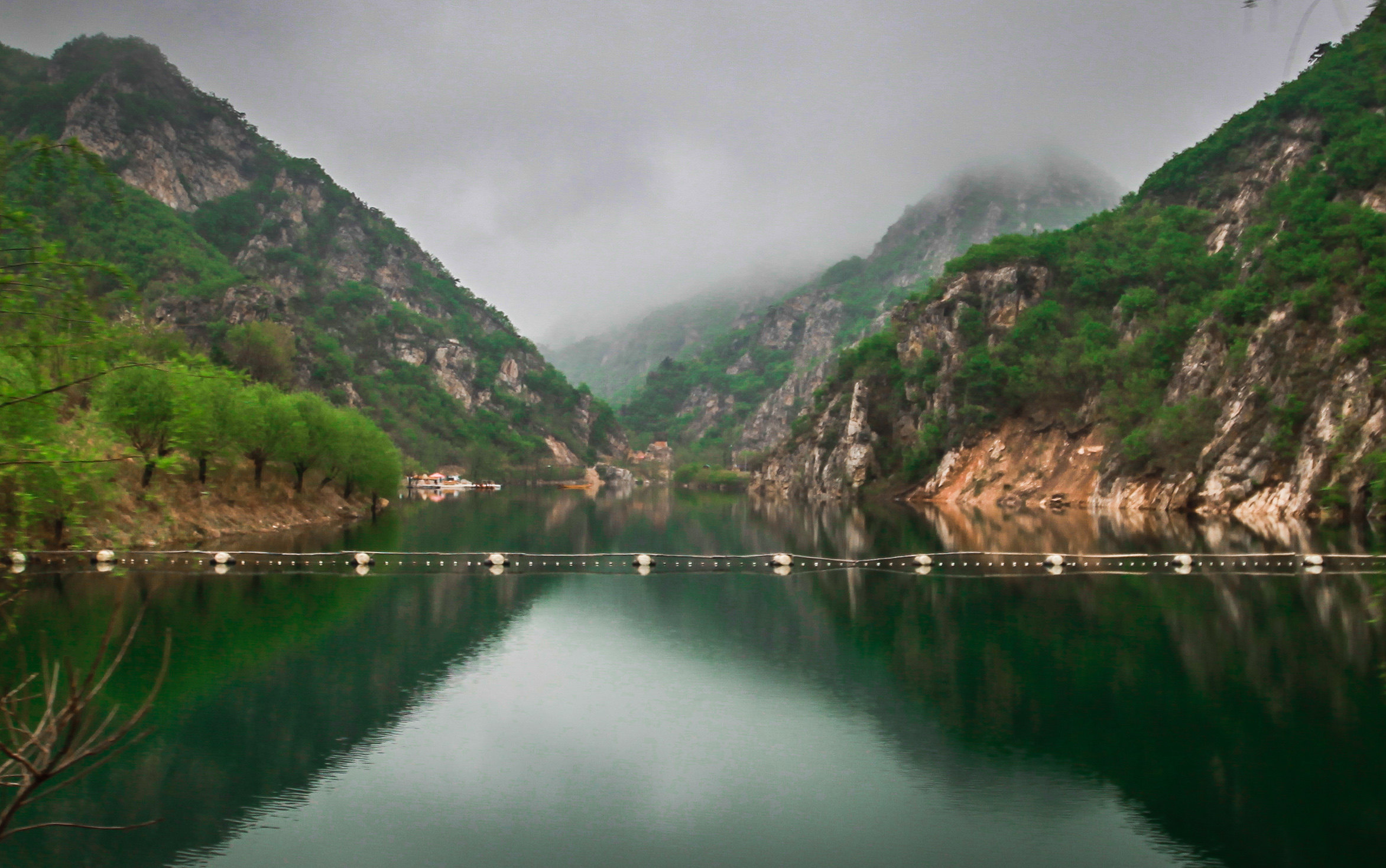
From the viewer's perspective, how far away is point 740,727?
758 inches

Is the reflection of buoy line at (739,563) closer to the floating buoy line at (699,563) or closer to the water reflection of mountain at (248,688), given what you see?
the floating buoy line at (699,563)

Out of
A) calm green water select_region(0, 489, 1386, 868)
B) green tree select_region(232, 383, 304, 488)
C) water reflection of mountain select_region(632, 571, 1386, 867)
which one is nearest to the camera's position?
calm green water select_region(0, 489, 1386, 868)

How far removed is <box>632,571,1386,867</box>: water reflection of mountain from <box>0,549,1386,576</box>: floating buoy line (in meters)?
3.75

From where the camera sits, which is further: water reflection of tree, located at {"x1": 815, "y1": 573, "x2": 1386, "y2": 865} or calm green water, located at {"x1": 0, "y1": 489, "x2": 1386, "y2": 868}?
water reflection of tree, located at {"x1": 815, "y1": 573, "x2": 1386, "y2": 865}

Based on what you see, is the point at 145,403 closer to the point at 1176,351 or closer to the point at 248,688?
the point at 248,688

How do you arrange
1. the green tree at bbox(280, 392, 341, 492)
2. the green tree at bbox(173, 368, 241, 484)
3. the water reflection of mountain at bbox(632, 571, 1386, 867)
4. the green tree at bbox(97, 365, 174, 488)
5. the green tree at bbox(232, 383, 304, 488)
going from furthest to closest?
1. the green tree at bbox(280, 392, 341, 492)
2. the green tree at bbox(232, 383, 304, 488)
3. the green tree at bbox(173, 368, 241, 484)
4. the green tree at bbox(97, 365, 174, 488)
5. the water reflection of mountain at bbox(632, 571, 1386, 867)

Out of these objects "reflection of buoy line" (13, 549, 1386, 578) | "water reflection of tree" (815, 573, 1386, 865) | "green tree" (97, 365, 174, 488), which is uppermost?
"green tree" (97, 365, 174, 488)

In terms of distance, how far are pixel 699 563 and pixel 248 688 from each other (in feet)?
92.0

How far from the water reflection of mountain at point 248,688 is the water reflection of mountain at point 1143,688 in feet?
30.0

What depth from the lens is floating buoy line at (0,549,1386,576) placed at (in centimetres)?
3809

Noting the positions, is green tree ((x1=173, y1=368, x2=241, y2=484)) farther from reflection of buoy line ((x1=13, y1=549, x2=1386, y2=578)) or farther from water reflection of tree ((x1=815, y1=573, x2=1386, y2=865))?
water reflection of tree ((x1=815, y1=573, x2=1386, y2=865))

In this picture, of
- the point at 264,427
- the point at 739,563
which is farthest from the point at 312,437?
the point at 739,563

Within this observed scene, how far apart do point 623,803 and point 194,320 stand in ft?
437

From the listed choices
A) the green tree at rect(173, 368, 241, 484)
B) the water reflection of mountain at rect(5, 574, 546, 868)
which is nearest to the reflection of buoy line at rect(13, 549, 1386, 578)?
the water reflection of mountain at rect(5, 574, 546, 868)
